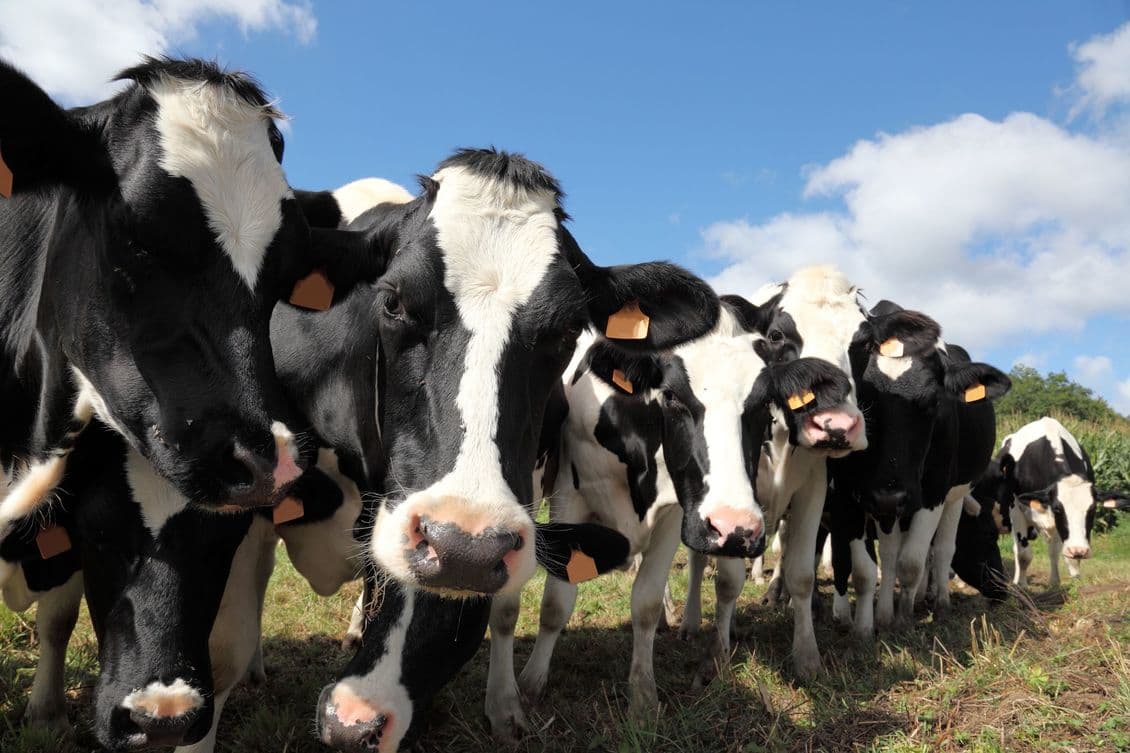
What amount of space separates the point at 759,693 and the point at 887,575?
125 inches

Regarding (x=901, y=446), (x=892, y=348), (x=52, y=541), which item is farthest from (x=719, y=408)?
(x=52, y=541)

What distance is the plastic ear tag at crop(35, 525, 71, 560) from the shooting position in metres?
3.28

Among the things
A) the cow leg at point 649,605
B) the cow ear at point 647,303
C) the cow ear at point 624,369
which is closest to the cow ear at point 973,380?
the cow leg at point 649,605

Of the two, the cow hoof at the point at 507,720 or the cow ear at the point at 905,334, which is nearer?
the cow hoof at the point at 507,720

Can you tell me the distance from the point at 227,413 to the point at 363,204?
6.98ft

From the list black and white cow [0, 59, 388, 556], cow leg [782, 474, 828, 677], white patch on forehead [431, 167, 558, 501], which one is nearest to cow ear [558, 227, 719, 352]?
white patch on forehead [431, 167, 558, 501]

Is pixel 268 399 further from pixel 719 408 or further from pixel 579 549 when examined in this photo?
pixel 719 408

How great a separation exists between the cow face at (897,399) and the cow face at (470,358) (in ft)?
12.2

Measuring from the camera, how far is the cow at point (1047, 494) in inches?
473

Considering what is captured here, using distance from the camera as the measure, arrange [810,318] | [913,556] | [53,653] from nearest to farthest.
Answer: [53,653] < [810,318] < [913,556]

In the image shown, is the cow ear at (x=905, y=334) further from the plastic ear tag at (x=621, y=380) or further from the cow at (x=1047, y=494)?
the cow at (x=1047, y=494)

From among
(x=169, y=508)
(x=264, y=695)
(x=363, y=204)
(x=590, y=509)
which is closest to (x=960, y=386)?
(x=590, y=509)

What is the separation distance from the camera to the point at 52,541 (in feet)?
10.9

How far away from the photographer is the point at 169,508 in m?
3.02
